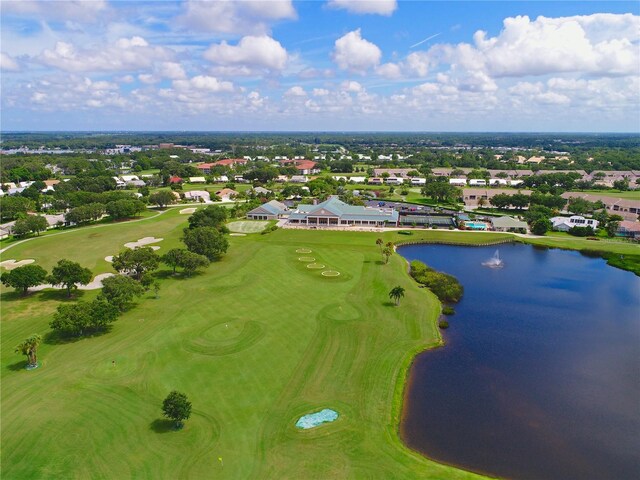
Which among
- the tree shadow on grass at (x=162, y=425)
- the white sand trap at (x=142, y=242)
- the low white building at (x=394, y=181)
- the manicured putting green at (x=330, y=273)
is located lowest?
the tree shadow on grass at (x=162, y=425)

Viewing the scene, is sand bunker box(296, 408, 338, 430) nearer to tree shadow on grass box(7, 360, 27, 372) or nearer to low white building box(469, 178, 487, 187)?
tree shadow on grass box(7, 360, 27, 372)

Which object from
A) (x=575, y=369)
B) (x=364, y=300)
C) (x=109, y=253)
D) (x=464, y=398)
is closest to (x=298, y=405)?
(x=464, y=398)

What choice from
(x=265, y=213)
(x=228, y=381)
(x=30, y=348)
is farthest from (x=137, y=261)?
(x=265, y=213)

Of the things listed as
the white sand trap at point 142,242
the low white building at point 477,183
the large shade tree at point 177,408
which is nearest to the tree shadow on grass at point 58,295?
the white sand trap at point 142,242

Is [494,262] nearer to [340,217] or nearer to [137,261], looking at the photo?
[340,217]

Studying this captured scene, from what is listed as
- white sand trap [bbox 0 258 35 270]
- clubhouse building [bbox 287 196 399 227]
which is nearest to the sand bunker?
white sand trap [bbox 0 258 35 270]

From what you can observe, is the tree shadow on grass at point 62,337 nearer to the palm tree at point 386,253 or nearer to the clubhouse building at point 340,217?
the palm tree at point 386,253

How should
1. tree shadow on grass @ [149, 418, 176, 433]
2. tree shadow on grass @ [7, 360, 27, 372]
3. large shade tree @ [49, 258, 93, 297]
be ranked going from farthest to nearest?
large shade tree @ [49, 258, 93, 297], tree shadow on grass @ [7, 360, 27, 372], tree shadow on grass @ [149, 418, 176, 433]
